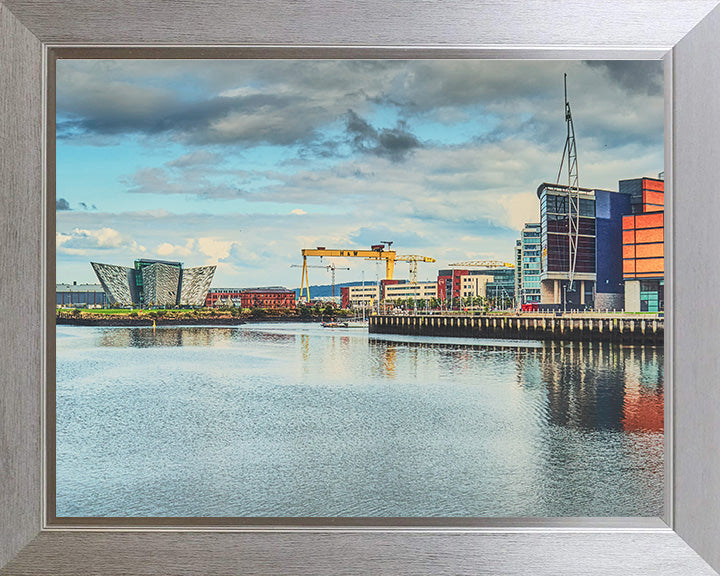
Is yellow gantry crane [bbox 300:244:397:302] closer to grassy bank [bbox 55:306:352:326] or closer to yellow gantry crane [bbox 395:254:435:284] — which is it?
yellow gantry crane [bbox 395:254:435:284]

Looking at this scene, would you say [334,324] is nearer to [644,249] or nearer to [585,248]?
[585,248]

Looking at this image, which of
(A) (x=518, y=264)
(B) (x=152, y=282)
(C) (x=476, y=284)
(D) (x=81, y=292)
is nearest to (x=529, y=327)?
(C) (x=476, y=284)

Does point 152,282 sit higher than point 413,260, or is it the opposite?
point 413,260

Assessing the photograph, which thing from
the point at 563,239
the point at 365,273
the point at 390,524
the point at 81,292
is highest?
the point at 563,239

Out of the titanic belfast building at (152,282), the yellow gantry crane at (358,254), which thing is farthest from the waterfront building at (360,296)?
the titanic belfast building at (152,282)

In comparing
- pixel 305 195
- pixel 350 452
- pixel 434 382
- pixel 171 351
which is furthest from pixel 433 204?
pixel 171 351

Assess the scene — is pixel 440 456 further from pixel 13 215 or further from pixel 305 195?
pixel 13 215
